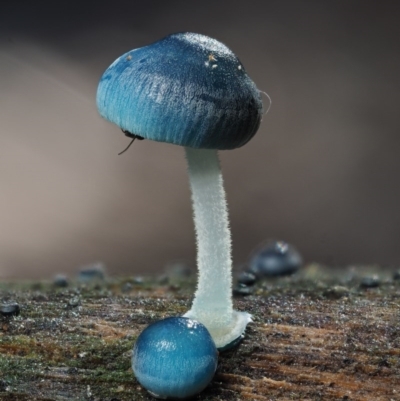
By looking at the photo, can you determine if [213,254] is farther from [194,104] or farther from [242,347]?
[194,104]

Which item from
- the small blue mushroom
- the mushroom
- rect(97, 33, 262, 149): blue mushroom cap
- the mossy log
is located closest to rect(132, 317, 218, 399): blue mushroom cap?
the mossy log

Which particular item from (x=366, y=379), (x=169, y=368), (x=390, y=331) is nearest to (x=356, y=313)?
(x=390, y=331)

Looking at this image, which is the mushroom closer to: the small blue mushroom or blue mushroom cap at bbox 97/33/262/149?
blue mushroom cap at bbox 97/33/262/149

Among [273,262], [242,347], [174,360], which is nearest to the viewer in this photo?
[174,360]

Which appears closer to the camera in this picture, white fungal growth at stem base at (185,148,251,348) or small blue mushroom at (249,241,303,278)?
white fungal growth at stem base at (185,148,251,348)

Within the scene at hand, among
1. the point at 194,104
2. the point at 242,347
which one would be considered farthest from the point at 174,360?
the point at 194,104

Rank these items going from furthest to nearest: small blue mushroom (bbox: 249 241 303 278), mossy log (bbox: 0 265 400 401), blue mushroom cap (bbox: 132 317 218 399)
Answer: small blue mushroom (bbox: 249 241 303 278)
mossy log (bbox: 0 265 400 401)
blue mushroom cap (bbox: 132 317 218 399)

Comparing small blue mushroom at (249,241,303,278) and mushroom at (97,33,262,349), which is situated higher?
mushroom at (97,33,262,349)

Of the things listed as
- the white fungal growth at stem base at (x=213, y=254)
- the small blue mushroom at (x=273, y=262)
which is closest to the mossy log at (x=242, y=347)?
the white fungal growth at stem base at (x=213, y=254)
